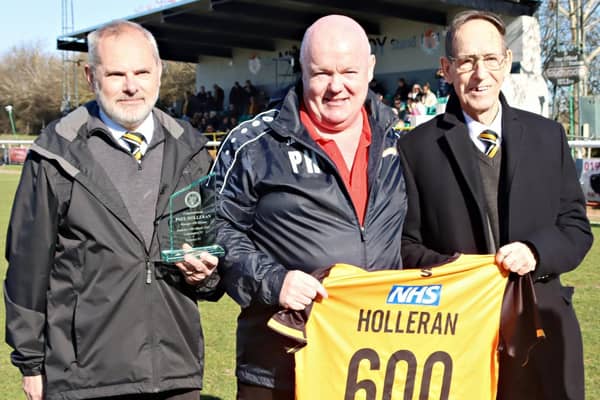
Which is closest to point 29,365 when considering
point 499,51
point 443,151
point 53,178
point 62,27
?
point 53,178

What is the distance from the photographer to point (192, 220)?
292 cm

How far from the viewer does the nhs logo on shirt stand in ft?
9.61

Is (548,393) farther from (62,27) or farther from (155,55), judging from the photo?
(62,27)

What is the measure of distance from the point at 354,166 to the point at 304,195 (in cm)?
26

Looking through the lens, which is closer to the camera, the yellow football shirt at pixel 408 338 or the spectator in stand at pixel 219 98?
the yellow football shirt at pixel 408 338

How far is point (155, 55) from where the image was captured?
10.0 feet

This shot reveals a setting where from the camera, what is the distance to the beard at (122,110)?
2.97m

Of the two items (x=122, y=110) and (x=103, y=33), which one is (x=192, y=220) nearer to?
(x=122, y=110)

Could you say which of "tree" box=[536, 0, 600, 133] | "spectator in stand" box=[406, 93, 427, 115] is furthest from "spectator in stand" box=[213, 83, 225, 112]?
"tree" box=[536, 0, 600, 133]

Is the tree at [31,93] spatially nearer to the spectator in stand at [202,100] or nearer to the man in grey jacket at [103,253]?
the spectator in stand at [202,100]

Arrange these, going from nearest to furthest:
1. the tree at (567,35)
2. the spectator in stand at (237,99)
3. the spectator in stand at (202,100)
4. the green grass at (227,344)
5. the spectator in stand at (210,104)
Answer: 1. the green grass at (227,344)
2. the tree at (567,35)
3. the spectator in stand at (237,99)
4. the spectator in stand at (210,104)
5. the spectator in stand at (202,100)

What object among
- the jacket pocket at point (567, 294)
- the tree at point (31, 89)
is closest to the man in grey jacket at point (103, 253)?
the jacket pocket at point (567, 294)

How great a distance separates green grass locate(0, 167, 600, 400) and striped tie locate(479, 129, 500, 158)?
8.09ft

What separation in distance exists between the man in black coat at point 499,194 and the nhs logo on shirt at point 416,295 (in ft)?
0.51
